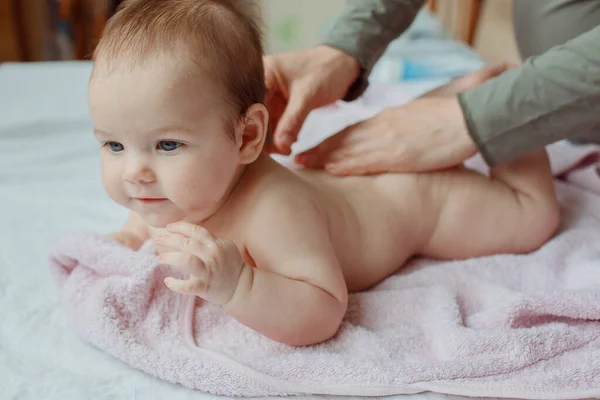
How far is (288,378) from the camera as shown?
65 cm

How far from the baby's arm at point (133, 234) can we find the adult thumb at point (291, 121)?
218 mm

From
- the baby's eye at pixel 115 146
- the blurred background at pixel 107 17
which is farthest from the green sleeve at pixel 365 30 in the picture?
the blurred background at pixel 107 17

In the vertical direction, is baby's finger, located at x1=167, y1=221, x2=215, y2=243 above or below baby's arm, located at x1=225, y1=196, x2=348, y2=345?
above

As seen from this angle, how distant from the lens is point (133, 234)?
2.80 ft

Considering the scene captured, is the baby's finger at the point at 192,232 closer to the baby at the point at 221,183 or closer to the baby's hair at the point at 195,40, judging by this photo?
the baby at the point at 221,183

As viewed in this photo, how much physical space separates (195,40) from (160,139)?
0.11 m

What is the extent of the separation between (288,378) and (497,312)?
0.26 metres

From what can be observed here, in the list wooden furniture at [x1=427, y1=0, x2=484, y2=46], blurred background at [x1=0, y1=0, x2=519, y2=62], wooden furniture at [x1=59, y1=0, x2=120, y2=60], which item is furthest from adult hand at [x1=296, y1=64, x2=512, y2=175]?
wooden furniture at [x1=59, y1=0, x2=120, y2=60]

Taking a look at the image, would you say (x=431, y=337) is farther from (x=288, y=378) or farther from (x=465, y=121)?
(x=465, y=121)

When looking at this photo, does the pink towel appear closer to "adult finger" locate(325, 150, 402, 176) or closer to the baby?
the baby

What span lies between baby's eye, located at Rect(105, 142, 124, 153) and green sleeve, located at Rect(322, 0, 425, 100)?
45 cm

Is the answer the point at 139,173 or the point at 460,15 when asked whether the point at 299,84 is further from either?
the point at 460,15

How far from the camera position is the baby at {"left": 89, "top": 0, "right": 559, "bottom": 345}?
0.63 metres

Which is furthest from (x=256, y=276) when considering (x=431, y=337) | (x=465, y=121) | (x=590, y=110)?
(x=590, y=110)
